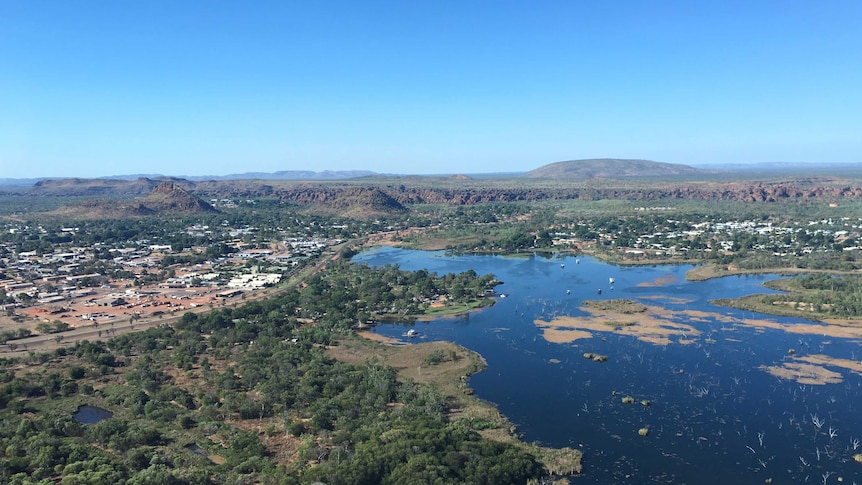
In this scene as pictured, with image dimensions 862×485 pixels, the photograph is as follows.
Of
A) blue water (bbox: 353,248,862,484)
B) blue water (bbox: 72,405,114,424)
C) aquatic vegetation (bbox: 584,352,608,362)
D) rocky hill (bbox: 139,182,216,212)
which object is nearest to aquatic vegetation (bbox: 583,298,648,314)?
blue water (bbox: 353,248,862,484)

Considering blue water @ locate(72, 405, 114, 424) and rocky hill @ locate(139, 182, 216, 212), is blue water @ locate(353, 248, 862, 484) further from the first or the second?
rocky hill @ locate(139, 182, 216, 212)

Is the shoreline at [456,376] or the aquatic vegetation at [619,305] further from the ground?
the aquatic vegetation at [619,305]

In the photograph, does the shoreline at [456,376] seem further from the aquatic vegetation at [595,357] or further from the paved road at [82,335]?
the paved road at [82,335]

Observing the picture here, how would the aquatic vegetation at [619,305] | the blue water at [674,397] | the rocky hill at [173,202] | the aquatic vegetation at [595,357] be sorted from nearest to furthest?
the blue water at [674,397] < the aquatic vegetation at [595,357] < the aquatic vegetation at [619,305] < the rocky hill at [173,202]

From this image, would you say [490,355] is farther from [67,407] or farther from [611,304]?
[67,407]

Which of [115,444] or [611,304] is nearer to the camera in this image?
[115,444]

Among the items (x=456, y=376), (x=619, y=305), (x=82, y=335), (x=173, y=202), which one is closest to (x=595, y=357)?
(x=456, y=376)

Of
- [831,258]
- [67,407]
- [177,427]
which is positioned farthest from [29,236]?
[831,258]

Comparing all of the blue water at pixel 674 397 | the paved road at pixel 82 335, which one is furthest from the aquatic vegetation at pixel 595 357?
the paved road at pixel 82 335
